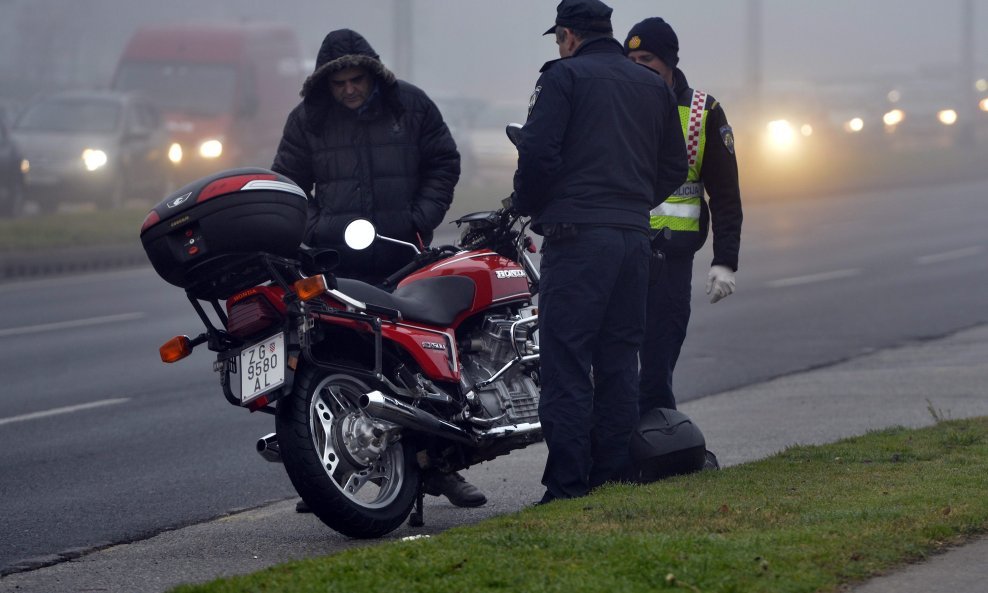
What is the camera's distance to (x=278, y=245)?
585cm

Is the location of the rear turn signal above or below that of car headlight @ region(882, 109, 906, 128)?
below

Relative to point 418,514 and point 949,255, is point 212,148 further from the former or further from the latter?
point 418,514

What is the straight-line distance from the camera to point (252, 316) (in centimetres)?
591

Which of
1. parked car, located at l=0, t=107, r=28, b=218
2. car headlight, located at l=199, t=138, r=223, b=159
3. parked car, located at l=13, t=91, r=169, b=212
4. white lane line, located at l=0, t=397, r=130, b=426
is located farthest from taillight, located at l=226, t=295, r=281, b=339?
car headlight, located at l=199, t=138, r=223, b=159

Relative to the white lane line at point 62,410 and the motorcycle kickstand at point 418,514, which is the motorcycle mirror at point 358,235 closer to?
the motorcycle kickstand at point 418,514

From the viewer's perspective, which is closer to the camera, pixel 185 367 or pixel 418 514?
pixel 418 514

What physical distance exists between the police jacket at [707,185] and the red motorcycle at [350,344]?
2.64 ft

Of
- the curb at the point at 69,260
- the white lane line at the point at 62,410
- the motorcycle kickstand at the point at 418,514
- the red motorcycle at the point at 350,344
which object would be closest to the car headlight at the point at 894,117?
the curb at the point at 69,260

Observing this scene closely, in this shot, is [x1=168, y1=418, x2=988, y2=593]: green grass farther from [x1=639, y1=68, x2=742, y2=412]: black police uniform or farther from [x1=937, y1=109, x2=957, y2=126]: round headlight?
[x1=937, y1=109, x2=957, y2=126]: round headlight

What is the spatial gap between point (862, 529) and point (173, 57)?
23791 millimetres

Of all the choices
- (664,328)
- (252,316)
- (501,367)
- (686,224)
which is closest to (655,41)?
(686,224)

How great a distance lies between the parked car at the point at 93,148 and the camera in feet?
78.8

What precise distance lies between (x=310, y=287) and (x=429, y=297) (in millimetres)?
773

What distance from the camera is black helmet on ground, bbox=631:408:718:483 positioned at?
21.3 ft
